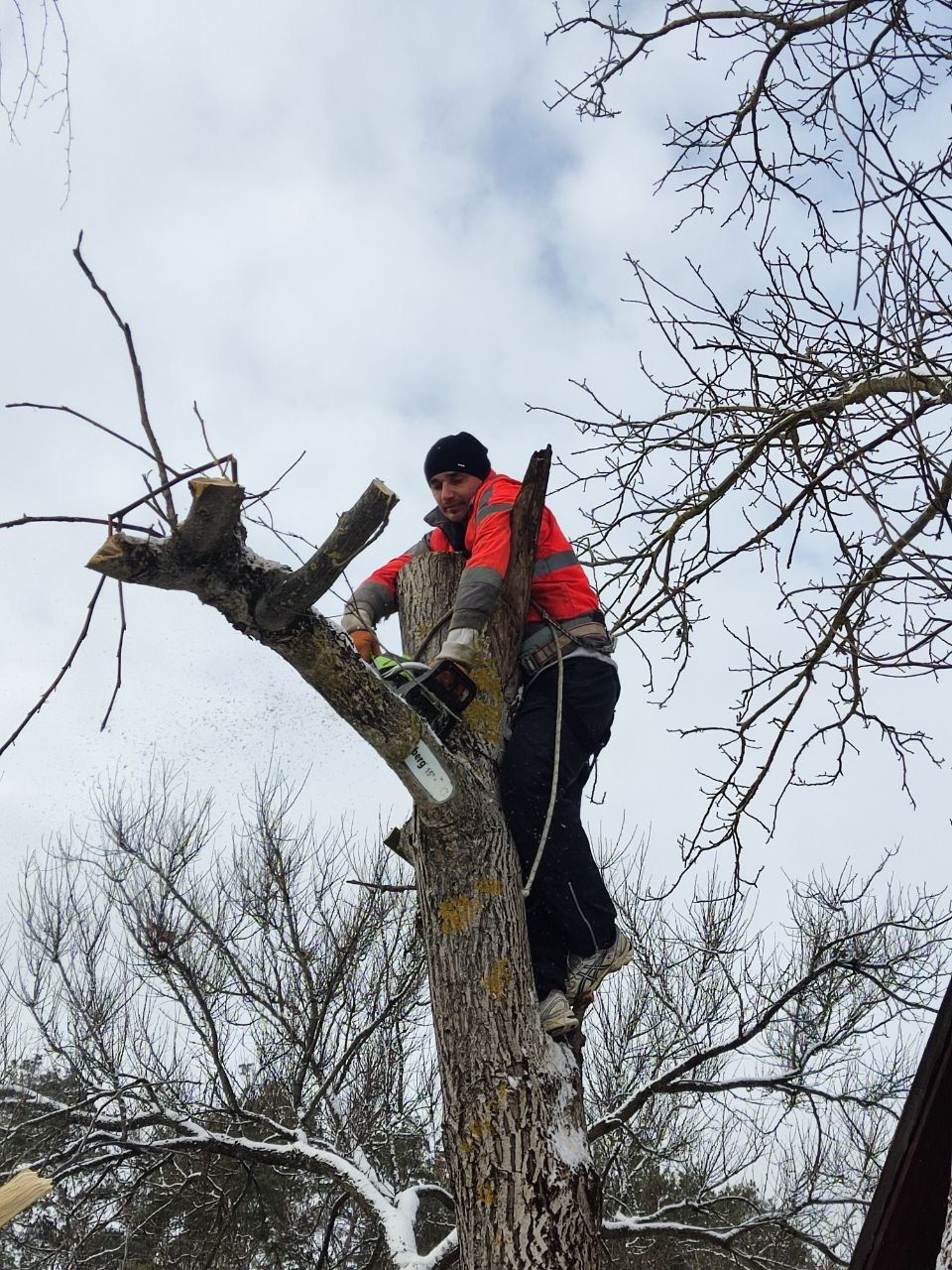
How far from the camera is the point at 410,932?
13.9 m

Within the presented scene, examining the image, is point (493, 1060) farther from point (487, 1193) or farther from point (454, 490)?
point (454, 490)

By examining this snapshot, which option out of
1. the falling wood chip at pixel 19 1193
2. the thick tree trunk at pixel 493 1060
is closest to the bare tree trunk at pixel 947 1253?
the thick tree trunk at pixel 493 1060

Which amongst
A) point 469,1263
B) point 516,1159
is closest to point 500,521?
point 516,1159

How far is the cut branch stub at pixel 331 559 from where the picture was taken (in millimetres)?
2746

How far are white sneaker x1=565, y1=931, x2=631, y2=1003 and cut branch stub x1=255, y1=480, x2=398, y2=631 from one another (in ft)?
4.71

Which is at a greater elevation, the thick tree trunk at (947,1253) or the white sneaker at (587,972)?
the white sneaker at (587,972)

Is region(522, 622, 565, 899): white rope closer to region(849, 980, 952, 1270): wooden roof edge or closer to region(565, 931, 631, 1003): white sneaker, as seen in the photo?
region(565, 931, 631, 1003): white sneaker

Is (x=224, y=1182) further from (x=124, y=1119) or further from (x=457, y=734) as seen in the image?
(x=457, y=734)

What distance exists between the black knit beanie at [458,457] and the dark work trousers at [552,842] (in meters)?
0.93

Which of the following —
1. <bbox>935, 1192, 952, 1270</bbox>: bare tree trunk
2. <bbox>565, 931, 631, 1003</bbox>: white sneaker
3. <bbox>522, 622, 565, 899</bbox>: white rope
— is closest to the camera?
<bbox>935, 1192, 952, 1270</bbox>: bare tree trunk

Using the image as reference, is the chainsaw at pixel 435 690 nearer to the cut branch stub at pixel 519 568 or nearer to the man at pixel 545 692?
the man at pixel 545 692

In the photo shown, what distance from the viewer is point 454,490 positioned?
3936 mm

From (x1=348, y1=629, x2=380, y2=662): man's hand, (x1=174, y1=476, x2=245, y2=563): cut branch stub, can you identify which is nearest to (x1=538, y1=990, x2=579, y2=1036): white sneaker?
(x1=348, y1=629, x2=380, y2=662): man's hand

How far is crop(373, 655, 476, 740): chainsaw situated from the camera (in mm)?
3211
